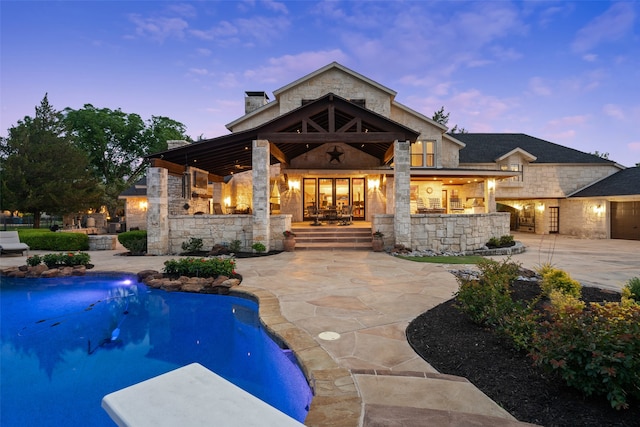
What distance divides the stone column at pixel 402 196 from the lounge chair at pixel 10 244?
15.6m

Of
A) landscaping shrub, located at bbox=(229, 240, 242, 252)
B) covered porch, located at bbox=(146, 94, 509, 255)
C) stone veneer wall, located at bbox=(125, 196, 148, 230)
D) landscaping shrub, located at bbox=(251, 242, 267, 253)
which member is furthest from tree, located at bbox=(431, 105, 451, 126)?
landscaping shrub, located at bbox=(229, 240, 242, 252)

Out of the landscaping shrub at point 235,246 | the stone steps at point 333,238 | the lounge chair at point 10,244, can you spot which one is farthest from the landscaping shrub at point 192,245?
the lounge chair at point 10,244

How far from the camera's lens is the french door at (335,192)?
18.6m

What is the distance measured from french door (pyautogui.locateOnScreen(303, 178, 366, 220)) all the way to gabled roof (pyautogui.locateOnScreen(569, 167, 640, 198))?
1580cm

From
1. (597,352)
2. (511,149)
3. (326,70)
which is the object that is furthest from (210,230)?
(511,149)

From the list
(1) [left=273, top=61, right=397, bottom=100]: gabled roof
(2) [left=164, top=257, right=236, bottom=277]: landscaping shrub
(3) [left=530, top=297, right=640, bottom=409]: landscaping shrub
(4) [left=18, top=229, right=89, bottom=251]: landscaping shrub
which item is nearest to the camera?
(3) [left=530, top=297, right=640, bottom=409]: landscaping shrub

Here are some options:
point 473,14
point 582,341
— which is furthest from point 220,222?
point 473,14

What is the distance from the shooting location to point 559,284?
17.2 feet

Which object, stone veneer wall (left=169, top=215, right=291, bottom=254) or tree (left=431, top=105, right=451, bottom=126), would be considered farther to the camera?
tree (left=431, top=105, right=451, bottom=126)

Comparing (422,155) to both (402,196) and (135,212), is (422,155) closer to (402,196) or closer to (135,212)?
(402,196)

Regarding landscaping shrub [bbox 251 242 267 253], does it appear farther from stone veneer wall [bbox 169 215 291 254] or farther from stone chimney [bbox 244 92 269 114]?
stone chimney [bbox 244 92 269 114]

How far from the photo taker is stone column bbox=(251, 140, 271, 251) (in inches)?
474

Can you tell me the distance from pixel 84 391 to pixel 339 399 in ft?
10.3

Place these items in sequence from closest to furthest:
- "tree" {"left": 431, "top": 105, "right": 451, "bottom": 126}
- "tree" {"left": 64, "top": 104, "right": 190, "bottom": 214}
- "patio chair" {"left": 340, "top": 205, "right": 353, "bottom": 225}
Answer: "patio chair" {"left": 340, "top": 205, "right": 353, "bottom": 225}, "tree" {"left": 64, "top": 104, "right": 190, "bottom": 214}, "tree" {"left": 431, "top": 105, "right": 451, "bottom": 126}
